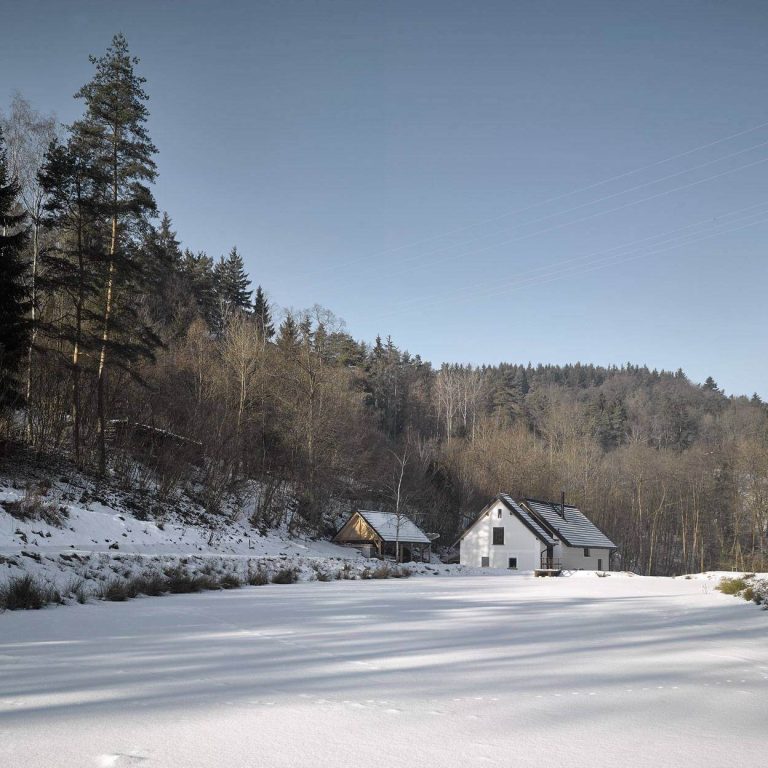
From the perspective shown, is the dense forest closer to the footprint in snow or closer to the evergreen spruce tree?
the evergreen spruce tree

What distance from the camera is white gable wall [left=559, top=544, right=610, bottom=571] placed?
170 ft

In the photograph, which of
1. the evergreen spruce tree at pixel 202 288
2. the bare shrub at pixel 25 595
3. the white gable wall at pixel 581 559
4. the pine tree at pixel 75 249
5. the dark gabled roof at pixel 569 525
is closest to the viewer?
the bare shrub at pixel 25 595

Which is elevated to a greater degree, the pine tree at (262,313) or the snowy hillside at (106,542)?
the pine tree at (262,313)

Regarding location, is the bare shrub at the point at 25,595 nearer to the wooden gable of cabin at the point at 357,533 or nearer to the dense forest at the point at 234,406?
the dense forest at the point at 234,406

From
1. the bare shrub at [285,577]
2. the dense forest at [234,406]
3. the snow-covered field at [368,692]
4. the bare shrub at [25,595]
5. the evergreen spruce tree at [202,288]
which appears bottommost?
the bare shrub at [285,577]

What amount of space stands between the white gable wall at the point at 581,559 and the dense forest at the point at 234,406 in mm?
10565

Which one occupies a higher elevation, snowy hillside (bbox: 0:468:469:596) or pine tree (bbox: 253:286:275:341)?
pine tree (bbox: 253:286:275:341)

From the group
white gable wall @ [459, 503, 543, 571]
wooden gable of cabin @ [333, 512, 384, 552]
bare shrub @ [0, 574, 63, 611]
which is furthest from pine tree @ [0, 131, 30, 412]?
white gable wall @ [459, 503, 543, 571]

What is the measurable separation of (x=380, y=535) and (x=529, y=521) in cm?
1147

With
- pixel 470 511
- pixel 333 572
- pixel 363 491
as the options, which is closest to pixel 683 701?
pixel 333 572

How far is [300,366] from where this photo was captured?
141 feet

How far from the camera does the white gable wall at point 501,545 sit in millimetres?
49562

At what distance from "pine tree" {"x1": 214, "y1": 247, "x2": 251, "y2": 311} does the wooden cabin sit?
32.0 m

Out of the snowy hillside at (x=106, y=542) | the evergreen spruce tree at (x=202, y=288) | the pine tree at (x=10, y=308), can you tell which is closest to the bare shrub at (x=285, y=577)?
the snowy hillside at (x=106, y=542)
